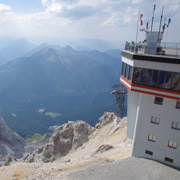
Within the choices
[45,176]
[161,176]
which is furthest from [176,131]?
[45,176]

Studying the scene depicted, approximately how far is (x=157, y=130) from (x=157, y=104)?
2938 mm

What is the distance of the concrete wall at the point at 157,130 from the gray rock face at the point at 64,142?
3171 cm

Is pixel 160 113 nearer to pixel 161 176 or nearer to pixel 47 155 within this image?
pixel 161 176

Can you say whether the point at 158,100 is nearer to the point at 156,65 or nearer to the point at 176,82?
the point at 176,82

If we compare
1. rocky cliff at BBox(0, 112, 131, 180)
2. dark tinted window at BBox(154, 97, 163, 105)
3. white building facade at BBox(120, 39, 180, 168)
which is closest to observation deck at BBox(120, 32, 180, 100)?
white building facade at BBox(120, 39, 180, 168)

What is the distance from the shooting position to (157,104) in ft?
64.2

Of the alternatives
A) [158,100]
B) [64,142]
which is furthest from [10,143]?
[158,100]

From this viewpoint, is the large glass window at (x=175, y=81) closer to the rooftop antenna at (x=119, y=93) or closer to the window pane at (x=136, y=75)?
the window pane at (x=136, y=75)

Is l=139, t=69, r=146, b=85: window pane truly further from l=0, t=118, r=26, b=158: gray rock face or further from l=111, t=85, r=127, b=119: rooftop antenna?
l=0, t=118, r=26, b=158: gray rock face

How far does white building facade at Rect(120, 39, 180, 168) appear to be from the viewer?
59.5 ft

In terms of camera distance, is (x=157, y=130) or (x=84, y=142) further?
(x=84, y=142)

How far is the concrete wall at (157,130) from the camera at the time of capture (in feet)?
62.5

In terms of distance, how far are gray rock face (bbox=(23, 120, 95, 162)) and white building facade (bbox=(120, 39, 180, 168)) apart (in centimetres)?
3203

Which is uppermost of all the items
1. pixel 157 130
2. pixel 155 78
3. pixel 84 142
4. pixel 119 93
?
pixel 155 78
